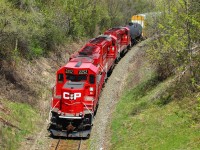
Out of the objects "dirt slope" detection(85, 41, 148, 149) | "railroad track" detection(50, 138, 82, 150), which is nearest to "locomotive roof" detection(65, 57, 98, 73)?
"dirt slope" detection(85, 41, 148, 149)

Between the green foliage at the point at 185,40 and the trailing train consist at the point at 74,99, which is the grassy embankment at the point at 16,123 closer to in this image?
the trailing train consist at the point at 74,99

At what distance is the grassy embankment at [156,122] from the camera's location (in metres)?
15.2

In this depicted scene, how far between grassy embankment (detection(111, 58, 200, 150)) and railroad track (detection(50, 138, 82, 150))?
211 centimetres

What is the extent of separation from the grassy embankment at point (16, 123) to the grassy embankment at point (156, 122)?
5.32m

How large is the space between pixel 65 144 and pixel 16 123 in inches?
137

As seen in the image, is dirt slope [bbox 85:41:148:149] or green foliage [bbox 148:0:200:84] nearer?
green foliage [bbox 148:0:200:84]

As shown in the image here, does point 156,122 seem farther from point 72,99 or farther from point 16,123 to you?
point 16,123

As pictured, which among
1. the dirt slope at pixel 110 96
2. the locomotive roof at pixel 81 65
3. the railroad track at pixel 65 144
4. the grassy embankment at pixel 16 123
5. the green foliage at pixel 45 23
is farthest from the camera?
the green foliage at pixel 45 23

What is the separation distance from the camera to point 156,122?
1786cm

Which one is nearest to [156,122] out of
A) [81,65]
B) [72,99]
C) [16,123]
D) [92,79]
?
[92,79]

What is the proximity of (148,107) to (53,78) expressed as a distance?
11.1m

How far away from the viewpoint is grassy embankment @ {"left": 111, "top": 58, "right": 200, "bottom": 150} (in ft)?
49.7

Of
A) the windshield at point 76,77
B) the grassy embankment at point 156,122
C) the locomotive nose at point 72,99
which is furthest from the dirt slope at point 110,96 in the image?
the windshield at point 76,77

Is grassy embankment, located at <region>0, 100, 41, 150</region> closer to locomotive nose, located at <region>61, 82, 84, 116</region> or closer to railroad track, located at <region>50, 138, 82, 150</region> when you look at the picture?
railroad track, located at <region>50, 138, 82, 150</region>
